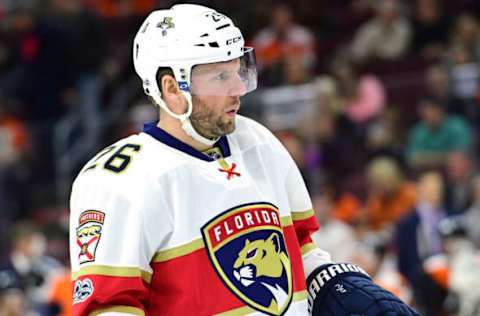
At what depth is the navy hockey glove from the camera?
3012 mm

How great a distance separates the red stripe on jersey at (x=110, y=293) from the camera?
2.77 meters

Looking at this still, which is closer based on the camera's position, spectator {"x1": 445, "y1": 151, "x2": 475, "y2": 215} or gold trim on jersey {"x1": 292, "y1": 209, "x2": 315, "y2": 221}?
gold trim on jersey {"x1": 292, "y1": 209, "x2": 315, "y2": 221}

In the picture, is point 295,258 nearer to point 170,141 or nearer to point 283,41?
point 170,141

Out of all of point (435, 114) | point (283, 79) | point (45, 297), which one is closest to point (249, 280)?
point (45, 297)

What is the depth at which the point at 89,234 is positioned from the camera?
2.83m

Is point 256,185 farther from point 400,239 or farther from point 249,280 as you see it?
point 400,239

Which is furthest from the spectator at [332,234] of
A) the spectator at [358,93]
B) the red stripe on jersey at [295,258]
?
the red stripe on jersey at [295,258]

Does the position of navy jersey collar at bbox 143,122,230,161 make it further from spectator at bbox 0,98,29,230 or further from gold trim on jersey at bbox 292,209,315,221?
spectator at bbox 0,98,29,230

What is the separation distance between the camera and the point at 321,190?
7.79m

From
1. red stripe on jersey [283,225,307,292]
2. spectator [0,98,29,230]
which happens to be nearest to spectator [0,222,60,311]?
spectator [0,98,29,230]

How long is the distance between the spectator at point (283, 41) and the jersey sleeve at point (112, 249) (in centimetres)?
637

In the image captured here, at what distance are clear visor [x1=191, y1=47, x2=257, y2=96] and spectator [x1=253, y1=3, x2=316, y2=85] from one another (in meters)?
6.17

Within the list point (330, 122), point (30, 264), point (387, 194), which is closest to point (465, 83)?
point (387, 194)

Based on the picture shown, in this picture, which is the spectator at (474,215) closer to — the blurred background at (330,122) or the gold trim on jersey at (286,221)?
the blurred background at (330,122)
